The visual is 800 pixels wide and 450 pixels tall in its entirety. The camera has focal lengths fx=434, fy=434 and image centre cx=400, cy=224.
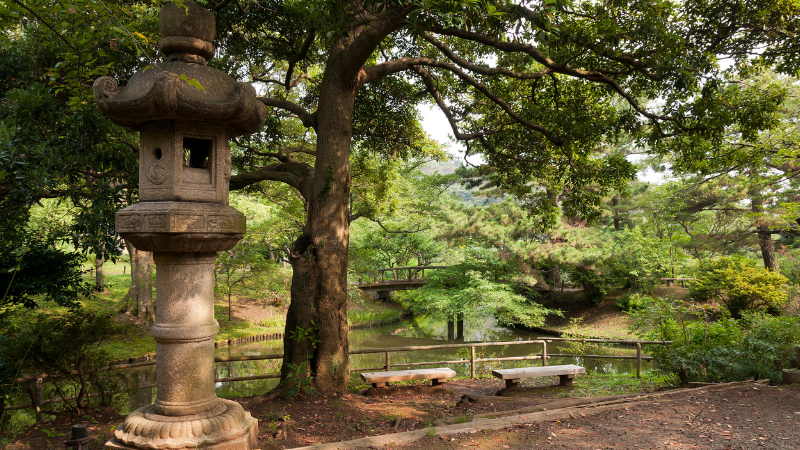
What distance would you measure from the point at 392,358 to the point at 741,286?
38.0ft

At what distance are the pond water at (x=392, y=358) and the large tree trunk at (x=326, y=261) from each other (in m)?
2.13

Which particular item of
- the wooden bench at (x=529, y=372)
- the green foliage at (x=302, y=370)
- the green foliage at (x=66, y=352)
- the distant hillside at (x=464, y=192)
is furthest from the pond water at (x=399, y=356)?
the distant hillside at (x=464, y=192)

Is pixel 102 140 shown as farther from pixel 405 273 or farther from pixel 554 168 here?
pixel 405 273

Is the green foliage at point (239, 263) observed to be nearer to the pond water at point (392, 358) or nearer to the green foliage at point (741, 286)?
the pond water at point (392, 358)

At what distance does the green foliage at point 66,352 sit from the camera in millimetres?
4926

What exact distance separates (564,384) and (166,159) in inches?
280

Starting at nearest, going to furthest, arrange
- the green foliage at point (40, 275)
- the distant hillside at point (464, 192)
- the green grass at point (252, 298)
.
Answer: the green foliage at point (40, 275) → the green grass at point (252, 298) → the distant hillside at point (464, 192)

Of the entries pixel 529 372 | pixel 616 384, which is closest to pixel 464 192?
pixel 616 384

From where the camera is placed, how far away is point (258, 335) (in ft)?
53.2

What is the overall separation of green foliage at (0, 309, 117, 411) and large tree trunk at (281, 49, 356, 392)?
2295 millimetres

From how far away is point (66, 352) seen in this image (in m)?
5.18

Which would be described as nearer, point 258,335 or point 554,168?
point 554,168

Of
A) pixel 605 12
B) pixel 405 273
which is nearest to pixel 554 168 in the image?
pixel 605 12

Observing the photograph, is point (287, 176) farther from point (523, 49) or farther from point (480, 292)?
point (480, 292)
